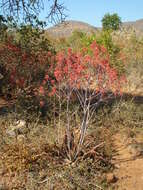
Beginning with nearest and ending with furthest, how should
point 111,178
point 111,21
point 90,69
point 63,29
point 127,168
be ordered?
point 111,178 → point 127,168 → point 90,69 → point 63,29 → point 111,21

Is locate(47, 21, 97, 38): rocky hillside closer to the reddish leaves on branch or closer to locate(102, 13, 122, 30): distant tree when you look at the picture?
the reddish leaves on branch

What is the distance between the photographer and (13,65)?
6875mm

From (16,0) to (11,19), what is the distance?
62 centimetres

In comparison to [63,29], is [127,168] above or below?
below

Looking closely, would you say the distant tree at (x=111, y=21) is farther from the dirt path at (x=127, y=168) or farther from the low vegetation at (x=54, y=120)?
the dirt path at (x=127, y=168)

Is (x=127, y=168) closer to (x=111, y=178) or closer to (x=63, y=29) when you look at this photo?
(x=111, y=178)

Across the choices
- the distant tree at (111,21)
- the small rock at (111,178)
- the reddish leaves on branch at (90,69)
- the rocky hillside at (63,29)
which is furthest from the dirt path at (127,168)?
the distant tree at (111,21)

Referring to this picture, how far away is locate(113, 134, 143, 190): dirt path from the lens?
3587mm

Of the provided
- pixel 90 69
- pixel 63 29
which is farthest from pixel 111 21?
pixel 90 69

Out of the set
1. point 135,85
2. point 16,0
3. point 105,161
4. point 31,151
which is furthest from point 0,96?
point 135,85

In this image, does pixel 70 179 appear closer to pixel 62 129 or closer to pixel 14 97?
pixel 62 129

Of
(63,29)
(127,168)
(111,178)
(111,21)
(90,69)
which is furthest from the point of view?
(111,21)

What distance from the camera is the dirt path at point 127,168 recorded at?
359 cm

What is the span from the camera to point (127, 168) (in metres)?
4.06
